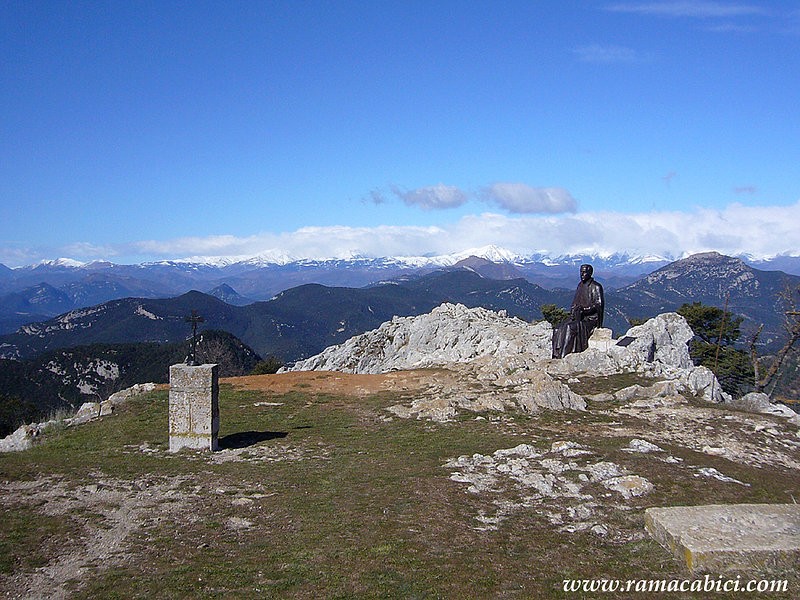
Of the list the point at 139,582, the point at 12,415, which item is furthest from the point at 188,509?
the point at 12,415

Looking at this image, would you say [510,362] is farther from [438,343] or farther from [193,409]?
[193,409]

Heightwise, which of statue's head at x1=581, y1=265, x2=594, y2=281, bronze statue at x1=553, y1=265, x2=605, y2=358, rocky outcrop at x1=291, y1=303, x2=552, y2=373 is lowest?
rocky outcrop at x1=291, y1=303, x2=552, y2=373

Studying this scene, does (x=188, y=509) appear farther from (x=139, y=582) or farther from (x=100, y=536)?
(x=139, y=582)

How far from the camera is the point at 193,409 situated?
18484mm

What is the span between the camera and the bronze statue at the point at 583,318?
34.7 metres

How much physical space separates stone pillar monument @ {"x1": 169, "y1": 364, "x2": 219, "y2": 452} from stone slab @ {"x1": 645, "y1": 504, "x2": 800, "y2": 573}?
12853 millimetres

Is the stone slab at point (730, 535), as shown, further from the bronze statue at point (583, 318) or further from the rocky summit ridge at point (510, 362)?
the bronze statue at point (583, 318)

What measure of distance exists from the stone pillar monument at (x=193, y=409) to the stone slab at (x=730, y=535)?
42.2 ft

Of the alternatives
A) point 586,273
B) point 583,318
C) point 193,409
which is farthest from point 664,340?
point 193,409

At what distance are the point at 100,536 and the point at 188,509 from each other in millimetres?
2016

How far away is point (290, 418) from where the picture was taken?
23.9 meters

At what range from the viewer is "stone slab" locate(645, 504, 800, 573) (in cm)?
924

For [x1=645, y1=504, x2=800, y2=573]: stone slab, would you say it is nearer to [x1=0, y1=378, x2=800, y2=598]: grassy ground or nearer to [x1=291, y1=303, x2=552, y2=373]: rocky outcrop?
[x1=0, y1=378, x2=800, y2=598]: grassy ground

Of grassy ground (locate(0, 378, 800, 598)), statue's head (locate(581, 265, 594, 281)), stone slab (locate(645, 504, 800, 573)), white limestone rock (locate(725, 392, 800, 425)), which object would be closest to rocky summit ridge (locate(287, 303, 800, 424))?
white limestone rock (locate(725, 392, 800, 425))
